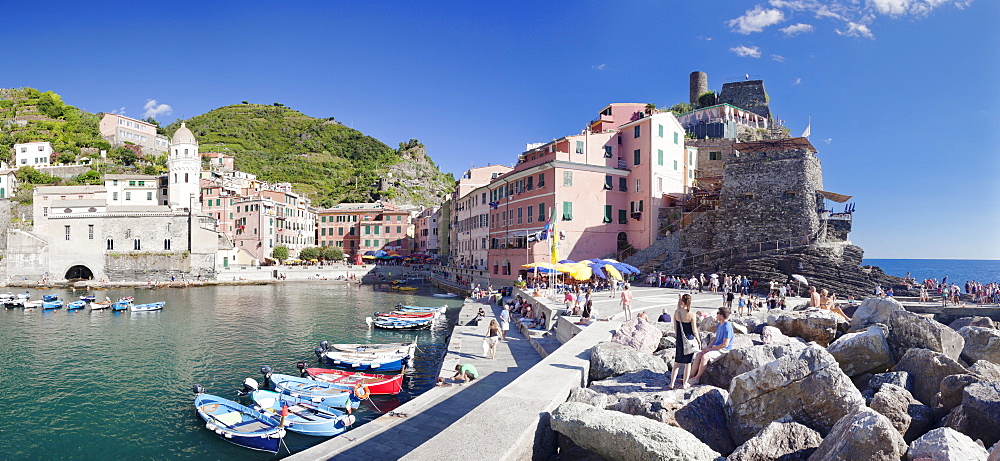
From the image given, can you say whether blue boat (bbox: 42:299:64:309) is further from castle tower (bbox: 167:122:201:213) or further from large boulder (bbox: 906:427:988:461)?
large boulder (bbox: 906:427:988:461)

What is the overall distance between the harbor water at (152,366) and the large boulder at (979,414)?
44.3ft

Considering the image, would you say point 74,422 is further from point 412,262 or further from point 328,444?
point 412,262

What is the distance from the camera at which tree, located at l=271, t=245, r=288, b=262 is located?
7488 cm

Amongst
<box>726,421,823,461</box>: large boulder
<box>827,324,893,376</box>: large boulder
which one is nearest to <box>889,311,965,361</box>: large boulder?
<box>827,324,893,376</box>: large boulder

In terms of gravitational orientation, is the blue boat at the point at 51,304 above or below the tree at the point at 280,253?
below

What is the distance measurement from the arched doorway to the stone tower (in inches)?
3388

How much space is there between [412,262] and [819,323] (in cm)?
7506

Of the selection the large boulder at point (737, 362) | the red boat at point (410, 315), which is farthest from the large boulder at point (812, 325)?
the red boat at point (410, 315)

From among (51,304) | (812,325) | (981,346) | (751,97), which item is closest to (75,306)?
(51,304)

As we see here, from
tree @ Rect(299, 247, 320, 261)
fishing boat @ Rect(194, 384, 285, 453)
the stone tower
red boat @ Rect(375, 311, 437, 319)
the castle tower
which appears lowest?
fishing boat @ Rect(194, 384, 285, 453)

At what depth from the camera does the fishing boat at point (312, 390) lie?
1575cm

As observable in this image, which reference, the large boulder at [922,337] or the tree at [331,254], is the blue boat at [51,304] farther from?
the large boulder at [922,337]

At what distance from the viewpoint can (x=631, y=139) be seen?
42.8m

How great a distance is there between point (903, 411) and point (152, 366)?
25.9 meters
